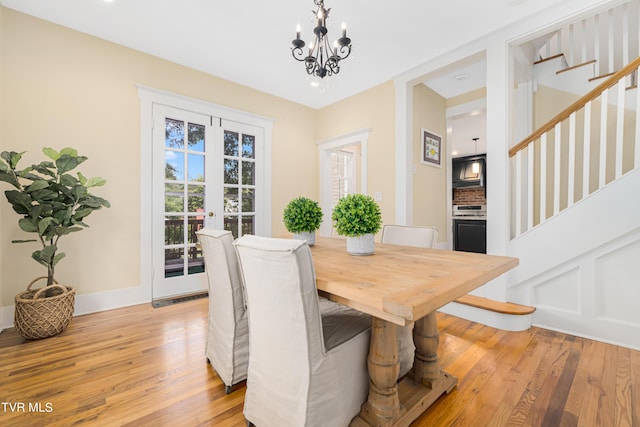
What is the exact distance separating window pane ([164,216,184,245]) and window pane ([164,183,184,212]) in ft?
0.34

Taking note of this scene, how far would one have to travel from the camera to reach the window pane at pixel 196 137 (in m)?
3.26

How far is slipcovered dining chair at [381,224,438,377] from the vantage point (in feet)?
4.80

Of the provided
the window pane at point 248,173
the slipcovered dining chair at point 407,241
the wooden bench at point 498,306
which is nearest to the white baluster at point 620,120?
the wooden bench at point 498,306

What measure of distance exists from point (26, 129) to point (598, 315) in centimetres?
492

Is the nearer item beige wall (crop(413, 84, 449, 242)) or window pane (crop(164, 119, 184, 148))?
window pane (crop(164, 119, 184, 148))

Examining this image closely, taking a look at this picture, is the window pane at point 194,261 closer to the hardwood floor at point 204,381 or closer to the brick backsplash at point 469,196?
the hardwood floor at point 204,381

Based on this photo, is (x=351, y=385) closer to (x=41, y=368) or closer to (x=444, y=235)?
(x=41, y=368)

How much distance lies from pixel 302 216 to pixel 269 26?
1913mm

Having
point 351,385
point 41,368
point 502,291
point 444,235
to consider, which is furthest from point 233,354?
point 444,235

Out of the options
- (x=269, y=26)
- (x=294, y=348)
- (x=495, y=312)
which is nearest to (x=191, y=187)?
(x=269, y=26)

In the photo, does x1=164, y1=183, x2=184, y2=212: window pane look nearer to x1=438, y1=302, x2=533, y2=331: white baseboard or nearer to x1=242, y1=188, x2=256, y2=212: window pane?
x1=242, y1=188, x2=256, y2=212: window pane

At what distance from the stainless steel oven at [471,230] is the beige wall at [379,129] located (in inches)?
124

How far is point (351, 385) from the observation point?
1152 millimetres

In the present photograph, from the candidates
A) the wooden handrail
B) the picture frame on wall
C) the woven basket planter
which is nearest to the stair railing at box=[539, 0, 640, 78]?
the wooden handrail
